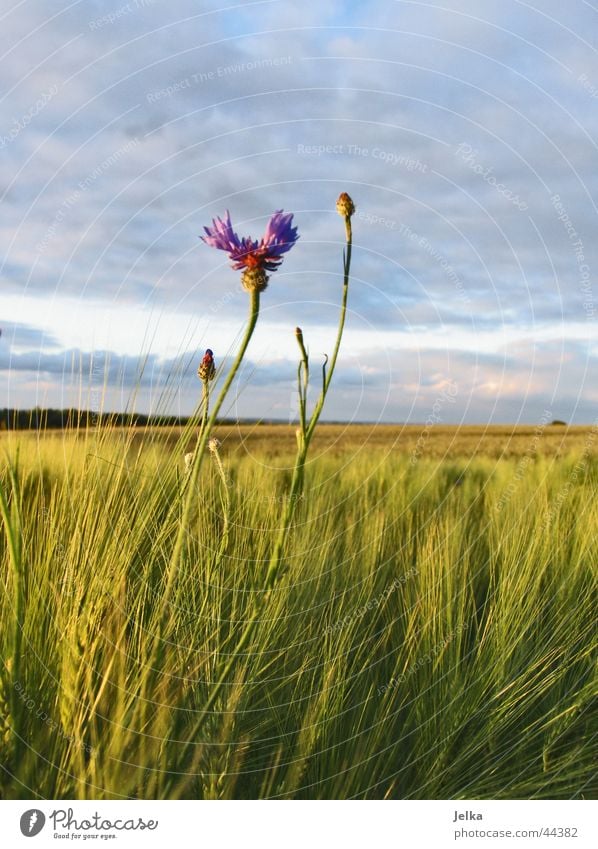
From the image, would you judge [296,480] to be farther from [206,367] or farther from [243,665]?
[243,665]

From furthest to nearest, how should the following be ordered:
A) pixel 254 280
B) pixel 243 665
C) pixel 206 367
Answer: pixel 243 665, pixel 206 367, pixel 254 280

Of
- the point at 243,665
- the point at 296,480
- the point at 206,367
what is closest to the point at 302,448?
the point at 296,480

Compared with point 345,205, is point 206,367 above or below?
below

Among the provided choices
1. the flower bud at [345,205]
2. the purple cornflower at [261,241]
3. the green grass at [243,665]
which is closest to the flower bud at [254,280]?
the purple cornflower at [261,241]

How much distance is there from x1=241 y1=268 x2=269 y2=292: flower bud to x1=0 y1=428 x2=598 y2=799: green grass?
573mm

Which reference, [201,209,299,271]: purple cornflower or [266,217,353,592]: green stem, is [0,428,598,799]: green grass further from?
[201,209,299,271]: purple cornflower

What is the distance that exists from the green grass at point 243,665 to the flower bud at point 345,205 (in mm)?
733

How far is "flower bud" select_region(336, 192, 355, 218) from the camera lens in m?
1.62

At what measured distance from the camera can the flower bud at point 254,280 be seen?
1334 millimetres

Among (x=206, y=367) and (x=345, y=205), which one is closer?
(x=206, y=367)

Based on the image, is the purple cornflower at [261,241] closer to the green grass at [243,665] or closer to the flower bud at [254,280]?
the flower bud at [254,280]

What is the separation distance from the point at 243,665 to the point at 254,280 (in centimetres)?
91

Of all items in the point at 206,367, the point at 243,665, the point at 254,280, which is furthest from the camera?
the point at 243,665

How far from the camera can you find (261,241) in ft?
4.64
